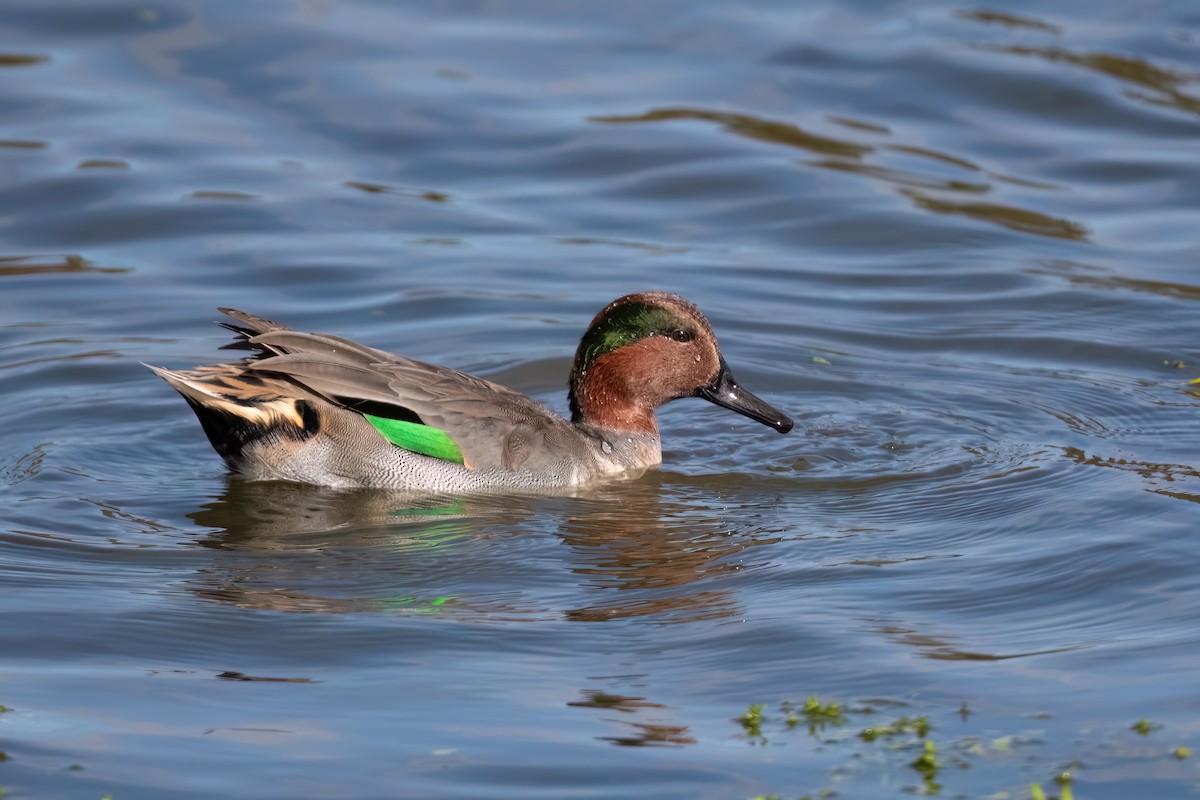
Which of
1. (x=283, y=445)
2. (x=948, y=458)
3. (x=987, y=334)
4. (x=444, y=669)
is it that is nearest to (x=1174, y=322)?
(x=987, y=334)

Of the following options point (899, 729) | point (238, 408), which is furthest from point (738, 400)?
point (899, 729)

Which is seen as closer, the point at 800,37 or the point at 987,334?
the point at 987,334

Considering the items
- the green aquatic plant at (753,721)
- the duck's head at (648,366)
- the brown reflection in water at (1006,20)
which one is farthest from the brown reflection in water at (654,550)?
the brown reflection in water at (1006,20)

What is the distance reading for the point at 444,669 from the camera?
5387mm

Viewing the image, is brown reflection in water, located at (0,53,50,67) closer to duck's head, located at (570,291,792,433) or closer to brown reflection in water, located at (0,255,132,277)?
brown reflection in water, located at (0,255,132,277)

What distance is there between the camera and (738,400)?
27.2 feet

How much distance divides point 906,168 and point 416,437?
21.7 feet

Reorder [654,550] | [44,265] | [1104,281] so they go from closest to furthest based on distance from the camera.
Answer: [654,550]
[1104,281]
[44,265]

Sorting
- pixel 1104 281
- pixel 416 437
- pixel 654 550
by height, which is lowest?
pixel 654 550

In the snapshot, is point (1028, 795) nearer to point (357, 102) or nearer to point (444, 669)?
point (444, 669)

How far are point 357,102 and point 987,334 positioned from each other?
6.27 metres

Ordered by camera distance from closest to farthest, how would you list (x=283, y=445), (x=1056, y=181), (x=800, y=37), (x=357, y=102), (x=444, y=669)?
(x=444, y=669) < (x=283, y=445) < (x=1056, y=181) < (x=357, y=102) < (x=800, y=37)

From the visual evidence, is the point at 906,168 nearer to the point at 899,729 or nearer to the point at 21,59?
the point at 21,59

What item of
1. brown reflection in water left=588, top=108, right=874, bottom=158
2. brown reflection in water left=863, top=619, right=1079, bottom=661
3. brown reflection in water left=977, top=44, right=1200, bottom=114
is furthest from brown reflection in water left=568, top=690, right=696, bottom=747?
brown reflection in water left=977, top=44, right=1200, bottom=114
